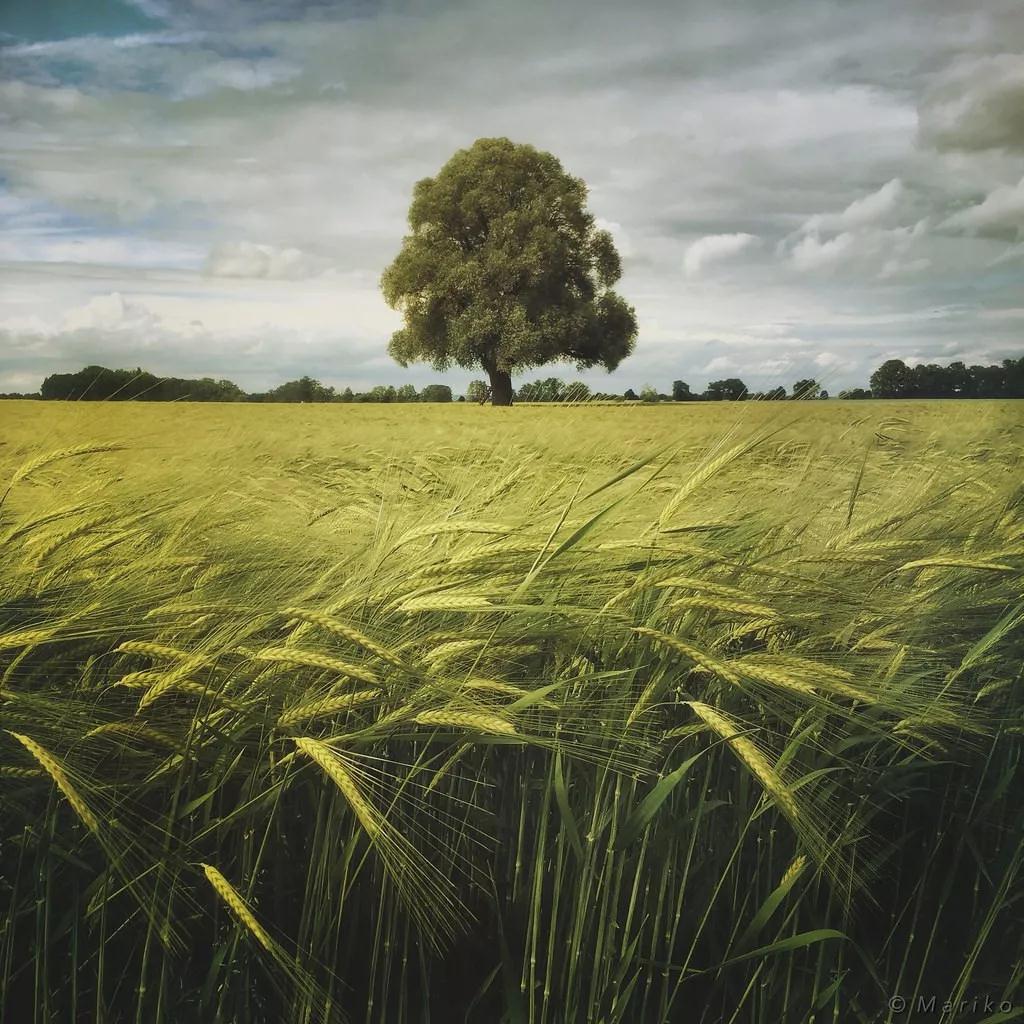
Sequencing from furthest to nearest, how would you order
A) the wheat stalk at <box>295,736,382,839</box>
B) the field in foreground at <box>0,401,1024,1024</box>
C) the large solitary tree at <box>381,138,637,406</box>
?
1. the large solitary tree at <box>381,138,637,406</box>
2. the field in foreground at <box>0,401,1024,1024</box>
3. the wheat stalk at <box>295,736,382,839</box>

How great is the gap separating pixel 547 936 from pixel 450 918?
0.16 metres

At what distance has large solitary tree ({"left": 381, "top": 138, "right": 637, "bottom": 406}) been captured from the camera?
25484 millimetres

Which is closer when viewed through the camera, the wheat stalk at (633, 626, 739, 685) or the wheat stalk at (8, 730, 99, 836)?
the wheat stalk at (8, 730, 99, 836)

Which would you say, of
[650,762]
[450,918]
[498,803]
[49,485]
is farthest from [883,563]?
[49,485]

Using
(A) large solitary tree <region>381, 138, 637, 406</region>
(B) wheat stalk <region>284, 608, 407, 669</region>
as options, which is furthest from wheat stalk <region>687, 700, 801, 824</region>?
(A) large solitary tree <region>381, 138, 637, 406</region>

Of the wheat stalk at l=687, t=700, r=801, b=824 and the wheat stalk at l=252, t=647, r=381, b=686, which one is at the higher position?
the wheat stalk at l=252, t=647, r=381, b=686

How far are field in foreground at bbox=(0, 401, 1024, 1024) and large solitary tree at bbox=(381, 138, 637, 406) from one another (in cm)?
2330

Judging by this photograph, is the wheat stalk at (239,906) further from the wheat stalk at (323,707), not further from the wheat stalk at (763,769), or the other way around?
the wheat stalk at (763,769)

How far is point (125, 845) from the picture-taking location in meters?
1.29

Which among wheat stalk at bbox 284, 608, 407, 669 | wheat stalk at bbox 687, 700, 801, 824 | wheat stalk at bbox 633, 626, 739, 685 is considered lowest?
wheat stalk at bbox 687, 700, 801, 824

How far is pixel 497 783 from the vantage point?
153 centimetres

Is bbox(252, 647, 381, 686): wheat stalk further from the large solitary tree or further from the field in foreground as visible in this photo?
the large solitary tree

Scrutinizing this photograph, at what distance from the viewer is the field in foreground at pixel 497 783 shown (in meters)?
1.31

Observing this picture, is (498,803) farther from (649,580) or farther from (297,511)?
(297,511)
